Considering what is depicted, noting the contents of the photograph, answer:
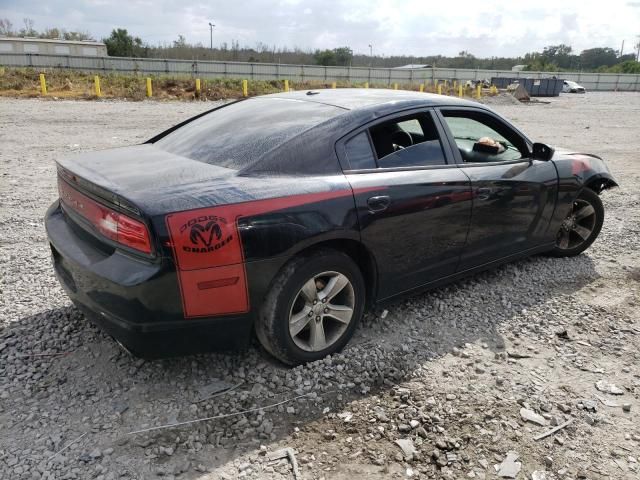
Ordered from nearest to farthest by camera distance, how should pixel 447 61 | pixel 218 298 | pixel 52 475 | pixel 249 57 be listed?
pixel 52 475 → pixel 218 298 → pixel 249 57 → pixel 447 61

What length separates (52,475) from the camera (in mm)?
2260

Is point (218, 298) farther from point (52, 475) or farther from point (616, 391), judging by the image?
point (616, 391)

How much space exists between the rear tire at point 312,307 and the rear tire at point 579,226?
8.82 feet

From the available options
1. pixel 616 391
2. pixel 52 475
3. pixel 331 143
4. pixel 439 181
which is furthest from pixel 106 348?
pixel 616 391

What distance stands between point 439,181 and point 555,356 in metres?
1.39

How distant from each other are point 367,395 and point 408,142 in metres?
1.79

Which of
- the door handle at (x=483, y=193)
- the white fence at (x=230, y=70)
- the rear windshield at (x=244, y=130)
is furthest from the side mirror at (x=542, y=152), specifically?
the white fence at (x=230, y=70)

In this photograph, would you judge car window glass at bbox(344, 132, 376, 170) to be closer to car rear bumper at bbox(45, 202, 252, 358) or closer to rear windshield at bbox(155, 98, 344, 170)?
rear windshield at bbox(155, 98, 344, 170)

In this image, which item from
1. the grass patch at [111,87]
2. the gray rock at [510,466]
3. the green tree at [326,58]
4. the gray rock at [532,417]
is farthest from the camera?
the green tree at [326,58]

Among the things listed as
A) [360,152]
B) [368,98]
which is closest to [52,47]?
[368,98]

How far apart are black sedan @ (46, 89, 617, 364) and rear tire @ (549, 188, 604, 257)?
813 mm

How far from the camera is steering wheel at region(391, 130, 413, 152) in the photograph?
3.54 m

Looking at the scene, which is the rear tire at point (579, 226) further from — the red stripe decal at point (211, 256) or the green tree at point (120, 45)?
the green tree at point (120, 45)

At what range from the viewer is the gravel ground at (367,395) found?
241 cm
